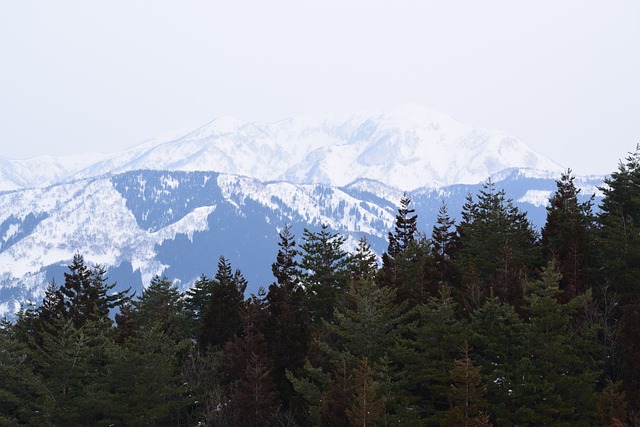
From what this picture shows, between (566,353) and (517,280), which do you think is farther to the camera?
(517,280)

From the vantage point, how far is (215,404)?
38.8 m

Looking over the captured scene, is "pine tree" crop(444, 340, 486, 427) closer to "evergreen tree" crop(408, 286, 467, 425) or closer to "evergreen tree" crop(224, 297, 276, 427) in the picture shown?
"evergreen tree" crop(408, 286, 467, 425)

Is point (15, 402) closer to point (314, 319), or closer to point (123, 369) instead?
point (123, 369)

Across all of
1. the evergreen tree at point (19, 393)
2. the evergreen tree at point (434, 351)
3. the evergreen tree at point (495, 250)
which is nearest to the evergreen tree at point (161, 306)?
the evergreen tree at point (19, 393)

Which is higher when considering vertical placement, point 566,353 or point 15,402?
point 566,353

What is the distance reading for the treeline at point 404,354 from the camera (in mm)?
31594

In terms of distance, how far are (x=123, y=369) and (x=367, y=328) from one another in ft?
49.9

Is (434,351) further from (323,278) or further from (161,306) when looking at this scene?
(161,306)

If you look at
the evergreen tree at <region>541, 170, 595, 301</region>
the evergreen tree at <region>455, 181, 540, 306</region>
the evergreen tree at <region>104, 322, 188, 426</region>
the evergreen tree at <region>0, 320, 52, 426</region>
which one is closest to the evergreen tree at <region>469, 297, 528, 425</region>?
the evergreen tree at <region>541, 170, 595, 301</region>

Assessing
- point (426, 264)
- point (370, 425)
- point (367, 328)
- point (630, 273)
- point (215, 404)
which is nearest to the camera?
point (370, 425)

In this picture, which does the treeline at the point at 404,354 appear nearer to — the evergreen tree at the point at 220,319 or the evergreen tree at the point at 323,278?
the evergreen tree at the point at 220,319

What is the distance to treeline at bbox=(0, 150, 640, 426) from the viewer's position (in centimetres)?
3159

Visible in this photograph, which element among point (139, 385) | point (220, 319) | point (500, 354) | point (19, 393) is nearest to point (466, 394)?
point (500, 354)

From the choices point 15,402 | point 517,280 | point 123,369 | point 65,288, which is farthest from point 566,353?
point 65,288
